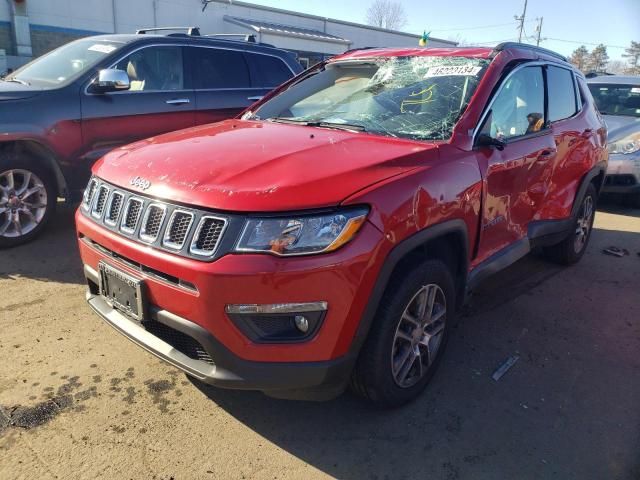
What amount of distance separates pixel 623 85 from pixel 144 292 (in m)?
9.06

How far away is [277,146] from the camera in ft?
9.00

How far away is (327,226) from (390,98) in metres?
1.48

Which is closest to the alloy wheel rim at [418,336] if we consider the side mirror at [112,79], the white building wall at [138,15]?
the side mirror at [112,79]

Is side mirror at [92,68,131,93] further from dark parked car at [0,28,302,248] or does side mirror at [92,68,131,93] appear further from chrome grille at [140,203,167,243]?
chrome grille at [140,203,167,243]

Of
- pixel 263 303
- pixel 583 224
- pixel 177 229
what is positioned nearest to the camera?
pixel 263 303

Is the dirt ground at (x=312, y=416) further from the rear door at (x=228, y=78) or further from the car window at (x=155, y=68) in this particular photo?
the rear door at (x=228, y=78)

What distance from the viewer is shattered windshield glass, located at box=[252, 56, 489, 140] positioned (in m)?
3.10

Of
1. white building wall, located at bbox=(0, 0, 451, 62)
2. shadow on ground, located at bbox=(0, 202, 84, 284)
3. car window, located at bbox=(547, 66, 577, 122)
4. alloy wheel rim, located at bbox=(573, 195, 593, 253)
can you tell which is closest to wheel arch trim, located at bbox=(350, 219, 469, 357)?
car window, located at bbox=(547, 66, 577, 122)

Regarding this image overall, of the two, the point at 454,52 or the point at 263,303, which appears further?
the point at 454,52

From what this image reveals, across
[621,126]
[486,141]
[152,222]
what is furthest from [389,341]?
[621,126]

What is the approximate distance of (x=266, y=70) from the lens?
6680 mm

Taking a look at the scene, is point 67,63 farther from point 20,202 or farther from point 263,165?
point 263,165

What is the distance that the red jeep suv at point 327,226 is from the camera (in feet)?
7.08

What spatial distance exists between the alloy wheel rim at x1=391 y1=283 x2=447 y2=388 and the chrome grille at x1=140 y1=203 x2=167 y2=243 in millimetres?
1212
